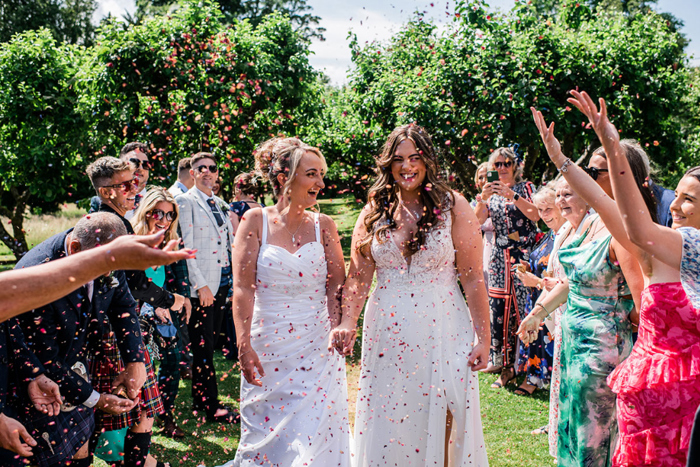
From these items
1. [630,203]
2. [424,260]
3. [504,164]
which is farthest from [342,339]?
[504,164]

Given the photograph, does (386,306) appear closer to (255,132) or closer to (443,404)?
(443,404)

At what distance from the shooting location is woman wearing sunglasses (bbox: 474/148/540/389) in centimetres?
574

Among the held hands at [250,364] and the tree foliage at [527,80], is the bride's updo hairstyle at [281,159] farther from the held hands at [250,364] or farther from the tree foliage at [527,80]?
the tree foliage at [527,80]

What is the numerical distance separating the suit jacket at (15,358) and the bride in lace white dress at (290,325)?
113 cm

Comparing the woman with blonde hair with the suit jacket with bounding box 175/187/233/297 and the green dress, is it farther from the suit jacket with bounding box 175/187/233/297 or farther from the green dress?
the green dress

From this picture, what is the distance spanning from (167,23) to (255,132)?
251 centimetres

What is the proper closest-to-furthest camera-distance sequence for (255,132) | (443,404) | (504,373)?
(443,404), (504,373), (255,132)

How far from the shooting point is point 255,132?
9898 millimetres

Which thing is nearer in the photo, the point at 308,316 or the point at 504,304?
the point at 308,316

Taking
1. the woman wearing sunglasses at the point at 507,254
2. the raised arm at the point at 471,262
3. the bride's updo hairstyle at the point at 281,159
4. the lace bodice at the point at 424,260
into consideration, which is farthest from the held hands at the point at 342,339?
the woman wearing sunglasses at the point at 507,254

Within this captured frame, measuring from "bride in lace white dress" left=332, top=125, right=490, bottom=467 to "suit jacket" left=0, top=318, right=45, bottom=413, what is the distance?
5.36 ft

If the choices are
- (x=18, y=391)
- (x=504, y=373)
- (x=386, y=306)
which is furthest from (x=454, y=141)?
(x=18, y=391)

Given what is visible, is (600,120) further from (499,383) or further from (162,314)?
(499,383)

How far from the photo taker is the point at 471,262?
3252 millimetres
